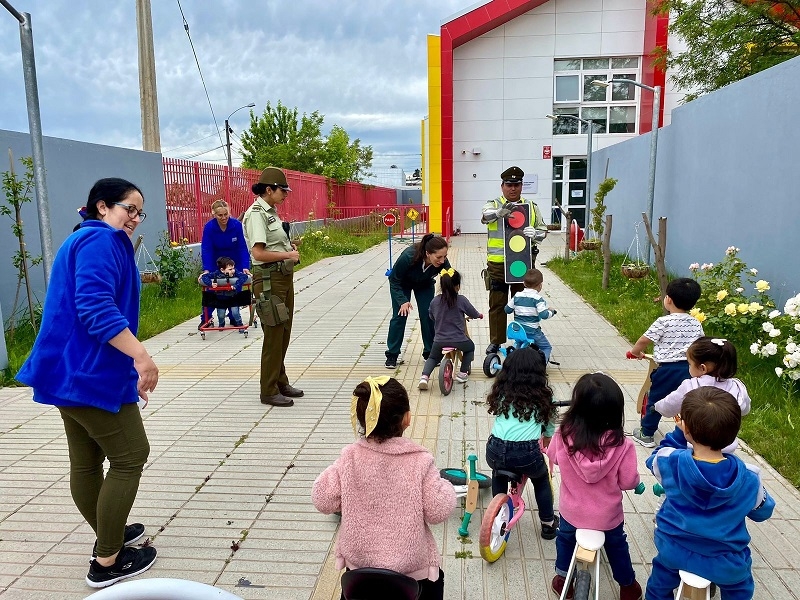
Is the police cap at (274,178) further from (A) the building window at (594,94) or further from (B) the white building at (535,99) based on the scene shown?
(A) the building window at (594,94)

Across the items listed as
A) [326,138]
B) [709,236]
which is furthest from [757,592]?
[326,138]

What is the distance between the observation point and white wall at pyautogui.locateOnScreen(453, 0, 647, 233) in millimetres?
24172

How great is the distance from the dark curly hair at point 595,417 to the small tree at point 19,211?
739 centimetres

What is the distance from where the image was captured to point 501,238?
657 centimetres

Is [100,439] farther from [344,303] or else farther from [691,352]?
[344,303]

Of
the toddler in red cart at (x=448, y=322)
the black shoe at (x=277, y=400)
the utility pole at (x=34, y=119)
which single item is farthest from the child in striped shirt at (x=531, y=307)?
the utility pole at (x=34, y=119)

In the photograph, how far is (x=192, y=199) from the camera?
1348 centimetres

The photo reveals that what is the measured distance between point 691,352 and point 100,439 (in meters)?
3.02

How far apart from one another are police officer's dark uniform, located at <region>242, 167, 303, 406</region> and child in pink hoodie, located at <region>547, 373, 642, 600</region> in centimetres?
320

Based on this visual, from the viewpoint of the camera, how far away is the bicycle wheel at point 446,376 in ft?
19.2

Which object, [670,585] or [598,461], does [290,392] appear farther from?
[670,585]

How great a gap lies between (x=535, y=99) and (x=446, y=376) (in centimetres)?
2117

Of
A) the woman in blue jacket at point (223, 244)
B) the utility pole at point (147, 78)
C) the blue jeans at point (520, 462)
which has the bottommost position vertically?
the blue jeans at point (520, 462)

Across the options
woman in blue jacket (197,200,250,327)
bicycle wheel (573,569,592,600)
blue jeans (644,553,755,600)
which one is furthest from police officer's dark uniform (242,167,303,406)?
blue jeans (644,553,755,600)
